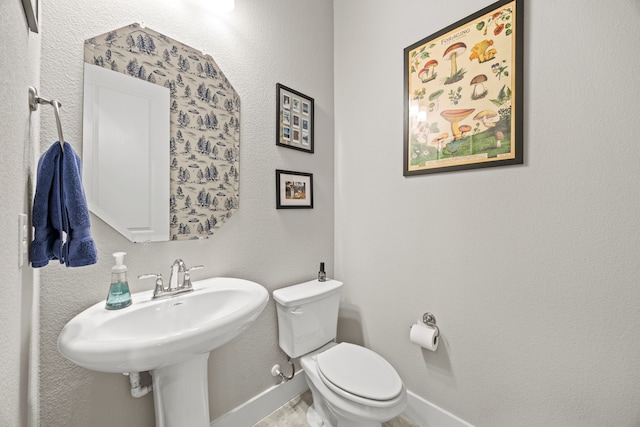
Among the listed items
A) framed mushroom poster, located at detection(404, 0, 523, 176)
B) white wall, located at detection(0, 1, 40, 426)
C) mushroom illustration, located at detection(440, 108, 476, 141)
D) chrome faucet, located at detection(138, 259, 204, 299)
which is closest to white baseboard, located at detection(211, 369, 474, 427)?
chrome faucet, located at detection(138, 259, 204, 299)

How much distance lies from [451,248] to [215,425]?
4.74 ft

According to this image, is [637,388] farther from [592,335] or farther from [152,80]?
[152,80]

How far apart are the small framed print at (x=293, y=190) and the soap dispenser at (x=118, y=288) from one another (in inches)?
30.1

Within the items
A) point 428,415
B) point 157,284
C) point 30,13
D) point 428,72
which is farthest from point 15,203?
point 428,415

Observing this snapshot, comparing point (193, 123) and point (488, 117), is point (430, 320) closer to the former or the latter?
point (488, 117)

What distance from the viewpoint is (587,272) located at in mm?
975

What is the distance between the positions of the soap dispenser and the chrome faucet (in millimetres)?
89

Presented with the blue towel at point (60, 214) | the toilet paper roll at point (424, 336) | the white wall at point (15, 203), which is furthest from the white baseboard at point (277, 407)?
the blue towel at point (60, 214)

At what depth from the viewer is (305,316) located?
1.42 metres

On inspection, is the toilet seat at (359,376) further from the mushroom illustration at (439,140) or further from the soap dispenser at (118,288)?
the mushroom illustration at (439,140)

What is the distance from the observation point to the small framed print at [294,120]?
1.50 metres

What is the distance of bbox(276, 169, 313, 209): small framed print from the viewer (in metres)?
1.50

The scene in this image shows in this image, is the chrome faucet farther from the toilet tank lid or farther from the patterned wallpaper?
the toilet tank lid

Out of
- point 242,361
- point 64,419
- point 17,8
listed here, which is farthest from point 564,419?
point 17,8
